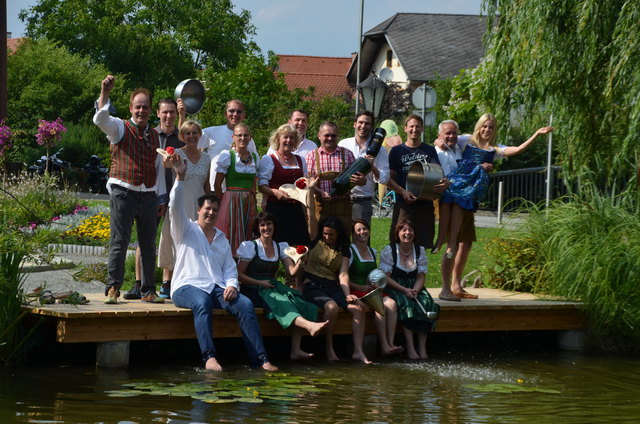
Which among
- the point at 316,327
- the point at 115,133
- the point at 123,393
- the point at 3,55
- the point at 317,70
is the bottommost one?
the point at 123,393

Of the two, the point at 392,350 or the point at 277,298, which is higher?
the point at 277,298

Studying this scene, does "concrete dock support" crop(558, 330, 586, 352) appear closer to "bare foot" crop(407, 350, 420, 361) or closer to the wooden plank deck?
the wooden plank deck

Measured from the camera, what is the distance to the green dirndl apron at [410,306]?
28.9ft

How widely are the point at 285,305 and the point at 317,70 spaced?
6577 centimetres

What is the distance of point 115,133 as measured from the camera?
8.06 metres

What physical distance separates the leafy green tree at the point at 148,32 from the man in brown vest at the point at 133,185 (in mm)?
46058

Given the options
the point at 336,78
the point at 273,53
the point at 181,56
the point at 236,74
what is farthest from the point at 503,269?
the point at 336,78

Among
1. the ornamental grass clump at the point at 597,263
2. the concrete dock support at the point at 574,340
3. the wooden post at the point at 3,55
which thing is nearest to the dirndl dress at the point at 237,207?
the ornamental grass clump at the point at 597,263

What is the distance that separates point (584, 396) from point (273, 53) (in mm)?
41114

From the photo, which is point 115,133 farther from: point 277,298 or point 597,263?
point 597,263

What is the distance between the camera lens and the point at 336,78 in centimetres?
6769

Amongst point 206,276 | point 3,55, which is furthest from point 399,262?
point 3,55

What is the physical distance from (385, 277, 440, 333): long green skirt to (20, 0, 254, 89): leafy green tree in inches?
1809

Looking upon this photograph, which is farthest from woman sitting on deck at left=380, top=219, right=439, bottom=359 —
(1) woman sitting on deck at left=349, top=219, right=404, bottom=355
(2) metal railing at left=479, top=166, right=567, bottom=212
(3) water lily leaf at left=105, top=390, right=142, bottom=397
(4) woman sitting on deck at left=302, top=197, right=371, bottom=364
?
(2) metal railing at left=479, top=166, right=567, bottom=212
